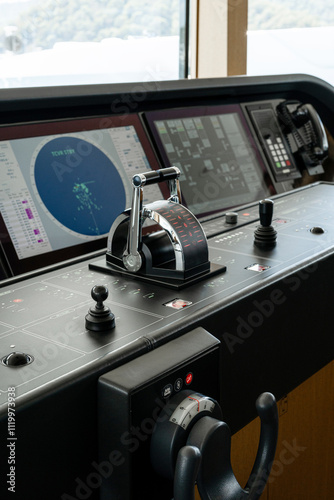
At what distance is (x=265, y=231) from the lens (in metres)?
1.34

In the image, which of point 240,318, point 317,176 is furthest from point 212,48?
point 240,318

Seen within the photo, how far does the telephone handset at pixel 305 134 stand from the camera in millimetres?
2150

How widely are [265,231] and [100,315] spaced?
0.55 meters

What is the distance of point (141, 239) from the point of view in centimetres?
111

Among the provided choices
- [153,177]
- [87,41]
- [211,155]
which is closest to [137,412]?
[153,177]

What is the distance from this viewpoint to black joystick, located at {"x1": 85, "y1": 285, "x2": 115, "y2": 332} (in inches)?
35.3

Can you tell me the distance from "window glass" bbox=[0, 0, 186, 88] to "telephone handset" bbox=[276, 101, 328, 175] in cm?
60

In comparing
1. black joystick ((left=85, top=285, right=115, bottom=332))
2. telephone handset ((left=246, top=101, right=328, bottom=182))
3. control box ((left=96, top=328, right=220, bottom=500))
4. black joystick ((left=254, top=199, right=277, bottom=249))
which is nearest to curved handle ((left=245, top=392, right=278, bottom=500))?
control box ((left=96, top=328, right=220, bottom=500))

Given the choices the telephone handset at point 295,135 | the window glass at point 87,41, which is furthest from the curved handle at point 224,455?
the window glass at point 87,41

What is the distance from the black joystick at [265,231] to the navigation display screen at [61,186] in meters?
0.38

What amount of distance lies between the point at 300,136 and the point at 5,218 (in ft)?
4.11

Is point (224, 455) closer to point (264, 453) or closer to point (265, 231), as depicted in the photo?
point (264, 453)

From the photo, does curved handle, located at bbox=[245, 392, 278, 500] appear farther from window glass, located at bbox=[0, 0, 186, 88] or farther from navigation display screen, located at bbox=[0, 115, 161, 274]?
window glass, located at bbox=[0, 0, 186, 88]

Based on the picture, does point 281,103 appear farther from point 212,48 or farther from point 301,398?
point 301,398
